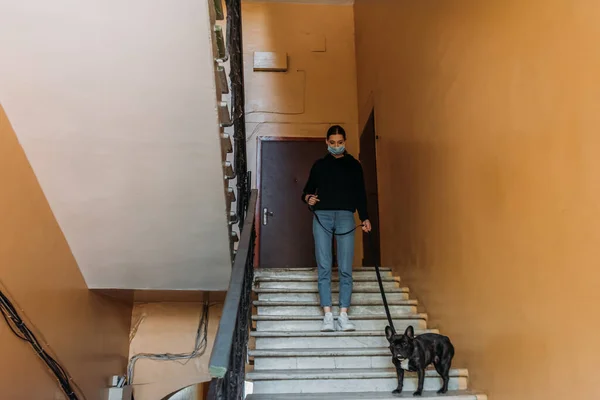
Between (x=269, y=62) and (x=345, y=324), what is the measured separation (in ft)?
13.5

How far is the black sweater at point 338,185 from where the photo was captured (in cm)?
331

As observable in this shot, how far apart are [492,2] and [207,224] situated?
6.88 feet

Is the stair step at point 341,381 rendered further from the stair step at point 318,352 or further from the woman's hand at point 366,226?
the woman's hand at point 366,226

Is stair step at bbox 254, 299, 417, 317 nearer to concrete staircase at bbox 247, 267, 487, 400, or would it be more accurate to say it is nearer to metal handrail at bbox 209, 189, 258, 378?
concrete staircase at bbox 247, 267, 487, 400

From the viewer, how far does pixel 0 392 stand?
9.18 ft

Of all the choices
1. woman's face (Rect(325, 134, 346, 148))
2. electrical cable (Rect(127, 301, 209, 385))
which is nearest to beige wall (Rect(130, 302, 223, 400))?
electrical cable (Rect(127, 301, 209, 385))

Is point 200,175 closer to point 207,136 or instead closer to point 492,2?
point 207,136

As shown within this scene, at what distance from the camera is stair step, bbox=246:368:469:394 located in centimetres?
267

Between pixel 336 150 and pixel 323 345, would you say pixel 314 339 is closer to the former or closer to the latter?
pixel 323 345

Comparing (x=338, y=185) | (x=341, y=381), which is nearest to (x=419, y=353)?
(x=341, y=381)

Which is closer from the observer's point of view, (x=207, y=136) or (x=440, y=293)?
(x=207, y=136)

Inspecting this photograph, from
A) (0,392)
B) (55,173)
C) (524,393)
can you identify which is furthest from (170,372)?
(524,393)

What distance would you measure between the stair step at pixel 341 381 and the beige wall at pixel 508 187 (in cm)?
19

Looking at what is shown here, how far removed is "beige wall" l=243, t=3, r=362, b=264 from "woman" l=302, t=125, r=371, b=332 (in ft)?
9.30
